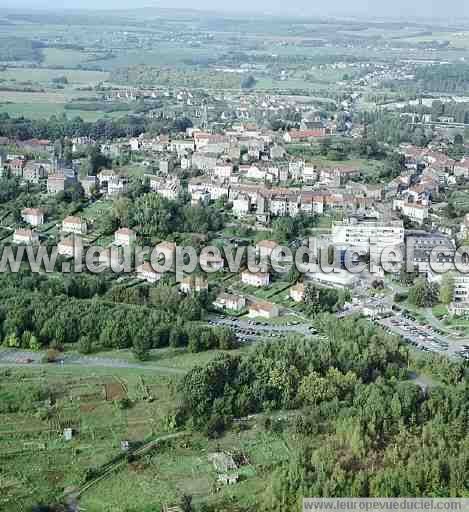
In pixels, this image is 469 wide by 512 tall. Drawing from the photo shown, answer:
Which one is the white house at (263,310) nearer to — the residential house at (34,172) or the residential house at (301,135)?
the residential house at (34,172)

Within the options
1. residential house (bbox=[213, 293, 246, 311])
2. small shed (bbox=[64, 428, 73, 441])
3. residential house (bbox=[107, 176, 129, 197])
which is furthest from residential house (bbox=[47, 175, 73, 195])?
small shed (bbox=[64, 428, 73, 441])

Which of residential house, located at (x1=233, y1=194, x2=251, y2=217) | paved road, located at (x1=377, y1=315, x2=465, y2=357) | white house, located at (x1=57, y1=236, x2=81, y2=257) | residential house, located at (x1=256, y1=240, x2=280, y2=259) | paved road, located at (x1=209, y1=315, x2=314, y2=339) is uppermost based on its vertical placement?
residential house, located at (x1=233, y1=194, x2=251, y2=217)

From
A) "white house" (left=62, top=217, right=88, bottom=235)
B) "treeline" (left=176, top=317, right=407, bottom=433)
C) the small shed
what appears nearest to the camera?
the small shed

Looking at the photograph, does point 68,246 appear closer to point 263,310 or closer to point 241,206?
point 241,206

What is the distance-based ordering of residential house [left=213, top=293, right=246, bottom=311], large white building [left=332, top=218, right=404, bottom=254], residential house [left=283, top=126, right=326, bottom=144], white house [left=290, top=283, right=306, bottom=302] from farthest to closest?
residential house [left=283, top=126, right=326, bottom=144]
large white building [left=332, top=218, right=404, bottom=254]
white house [left=290, top=283, right=306, bottom=302]
residential house [left=213, top=293, right=246, bottom=311]

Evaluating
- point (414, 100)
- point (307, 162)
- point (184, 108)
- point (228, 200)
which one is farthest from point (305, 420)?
point (414, 100)

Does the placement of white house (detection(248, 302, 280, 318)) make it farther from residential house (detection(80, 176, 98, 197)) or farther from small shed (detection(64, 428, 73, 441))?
residential house (detection(80, 176, 98, 197))
